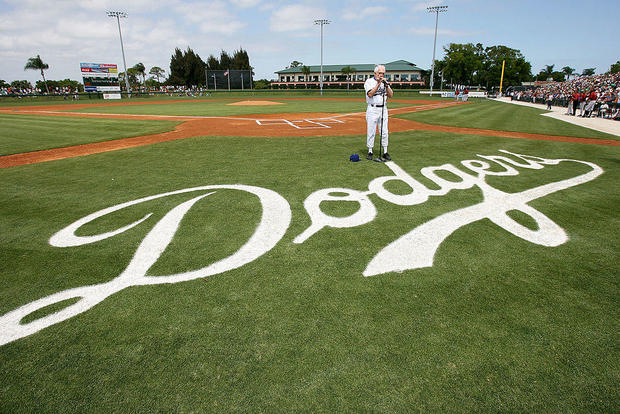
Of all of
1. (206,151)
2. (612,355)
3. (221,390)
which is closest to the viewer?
(221,390)

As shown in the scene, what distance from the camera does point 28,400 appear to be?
81.3 inches

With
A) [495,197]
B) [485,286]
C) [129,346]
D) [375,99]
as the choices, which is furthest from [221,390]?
[375,99]

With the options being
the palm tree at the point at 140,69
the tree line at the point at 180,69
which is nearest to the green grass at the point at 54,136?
the tree line at the point at 180,69

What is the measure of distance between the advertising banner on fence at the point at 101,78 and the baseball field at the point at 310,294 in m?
60.2

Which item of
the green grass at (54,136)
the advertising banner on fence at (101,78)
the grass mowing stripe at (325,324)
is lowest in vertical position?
the grass mowing stripe at (325,324)

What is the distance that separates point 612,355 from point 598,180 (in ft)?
19.9

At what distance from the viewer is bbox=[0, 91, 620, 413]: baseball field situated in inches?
84.7

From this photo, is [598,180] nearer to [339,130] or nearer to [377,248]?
[377,248]

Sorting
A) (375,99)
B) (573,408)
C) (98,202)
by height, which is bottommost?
(573,408)

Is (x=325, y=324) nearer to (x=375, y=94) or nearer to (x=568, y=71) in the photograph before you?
(x=375, y=94)

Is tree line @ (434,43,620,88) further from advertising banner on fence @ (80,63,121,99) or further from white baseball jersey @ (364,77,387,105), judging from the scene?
white baseball jersey @ (364,77,387,105)

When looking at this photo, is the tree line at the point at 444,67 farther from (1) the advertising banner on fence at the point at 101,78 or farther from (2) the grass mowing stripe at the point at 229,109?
(2) the grass mowing stripe at the point at 229,109

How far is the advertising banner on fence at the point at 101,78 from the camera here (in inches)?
2104

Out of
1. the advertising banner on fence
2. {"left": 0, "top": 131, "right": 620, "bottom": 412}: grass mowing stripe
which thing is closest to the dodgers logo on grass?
{"left": 0, "top": 131, "right": 620, "bottom": 412}: grass mowing stripe
